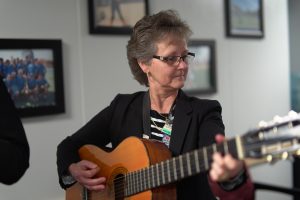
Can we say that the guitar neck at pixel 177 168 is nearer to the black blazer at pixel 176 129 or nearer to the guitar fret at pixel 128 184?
the guitar fret at pixel 128 184

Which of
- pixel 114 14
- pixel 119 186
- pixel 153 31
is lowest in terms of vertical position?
pixel 119 186

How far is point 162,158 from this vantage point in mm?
1518

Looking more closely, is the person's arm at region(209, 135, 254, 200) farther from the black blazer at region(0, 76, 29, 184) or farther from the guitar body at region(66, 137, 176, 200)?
the black blazer at region(0, 76, 29, 184)

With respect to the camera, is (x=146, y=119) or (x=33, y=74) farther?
(x=33, y=74)

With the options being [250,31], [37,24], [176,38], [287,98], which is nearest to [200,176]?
[176,38]

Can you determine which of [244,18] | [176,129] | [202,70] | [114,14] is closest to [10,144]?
[176,129]

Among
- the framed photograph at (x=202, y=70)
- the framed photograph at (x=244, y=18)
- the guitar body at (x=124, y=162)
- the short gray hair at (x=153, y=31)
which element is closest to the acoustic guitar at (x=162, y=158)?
the guitar body at (x=124, y=162)

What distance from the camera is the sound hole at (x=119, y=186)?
1.65m

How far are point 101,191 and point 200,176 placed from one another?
0.40 m

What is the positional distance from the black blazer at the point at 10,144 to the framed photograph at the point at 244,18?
2305 mm

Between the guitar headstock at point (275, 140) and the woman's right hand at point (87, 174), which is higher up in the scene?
the guitar headstock at point (275, 140)

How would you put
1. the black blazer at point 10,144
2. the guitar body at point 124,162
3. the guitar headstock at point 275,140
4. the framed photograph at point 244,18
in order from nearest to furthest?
the guitar headstock at point 275,140, the black blazer at point 10,144, the guitar body at point 124,162, the framed photograph at point 244,18

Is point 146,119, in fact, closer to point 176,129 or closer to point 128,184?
point 176,129

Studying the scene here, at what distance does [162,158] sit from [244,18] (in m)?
2.24
